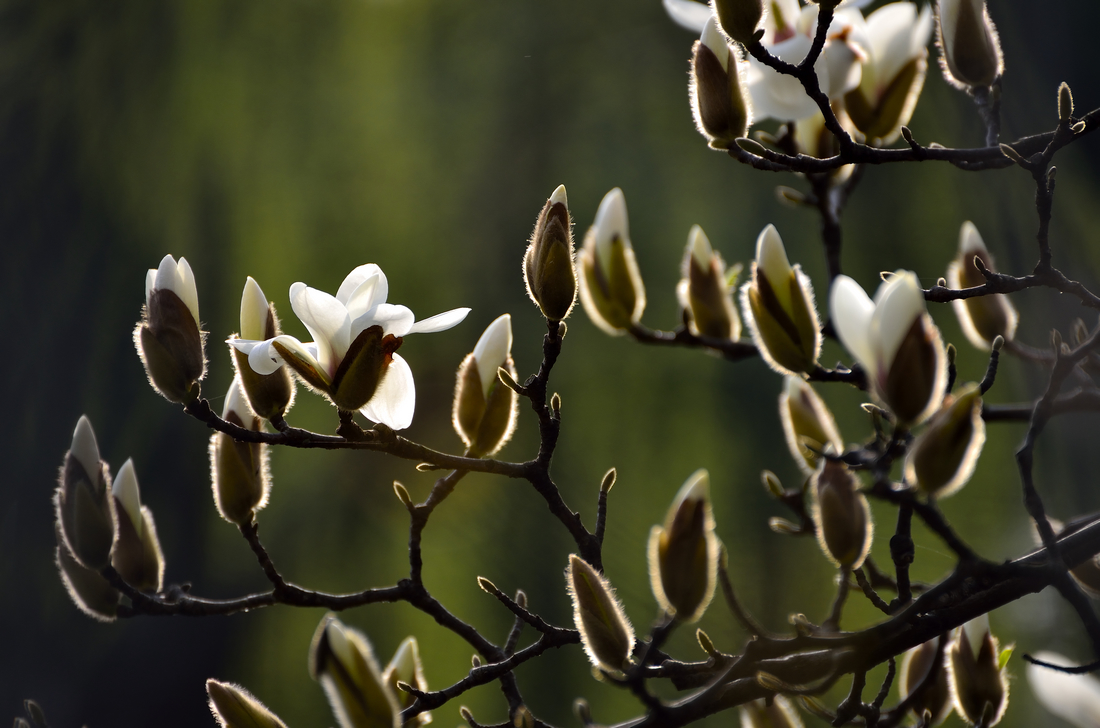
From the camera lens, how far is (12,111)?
1840 millimetres

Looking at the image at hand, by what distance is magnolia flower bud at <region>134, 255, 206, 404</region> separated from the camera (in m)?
0.36

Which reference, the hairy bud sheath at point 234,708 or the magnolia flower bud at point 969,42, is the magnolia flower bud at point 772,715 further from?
the magnolia flower bud at point 969,42

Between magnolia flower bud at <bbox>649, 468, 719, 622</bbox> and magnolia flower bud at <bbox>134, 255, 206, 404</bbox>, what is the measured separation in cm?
23

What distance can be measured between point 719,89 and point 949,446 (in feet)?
0.70

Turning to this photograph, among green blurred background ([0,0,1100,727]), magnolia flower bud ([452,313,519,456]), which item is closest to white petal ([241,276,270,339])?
magnolia flower bud ([452,313,519,456])

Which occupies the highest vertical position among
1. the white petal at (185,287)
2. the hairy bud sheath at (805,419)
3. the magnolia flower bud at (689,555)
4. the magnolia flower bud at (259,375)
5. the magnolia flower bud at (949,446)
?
the white petal at (185,287)

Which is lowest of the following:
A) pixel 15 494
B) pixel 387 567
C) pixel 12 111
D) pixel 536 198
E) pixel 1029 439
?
pixel 387 567

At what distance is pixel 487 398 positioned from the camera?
0.41 metres

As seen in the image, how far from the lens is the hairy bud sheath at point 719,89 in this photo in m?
0.38

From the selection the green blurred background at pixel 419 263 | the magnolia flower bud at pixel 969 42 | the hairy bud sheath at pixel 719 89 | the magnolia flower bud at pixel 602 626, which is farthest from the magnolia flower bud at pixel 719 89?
the green blurred background at pixel 419 263

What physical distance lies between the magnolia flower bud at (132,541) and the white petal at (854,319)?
14.3 inches

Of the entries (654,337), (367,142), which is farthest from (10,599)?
(654,337)

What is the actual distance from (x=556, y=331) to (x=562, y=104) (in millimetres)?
2120

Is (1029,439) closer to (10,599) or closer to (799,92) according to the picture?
(799,92)
